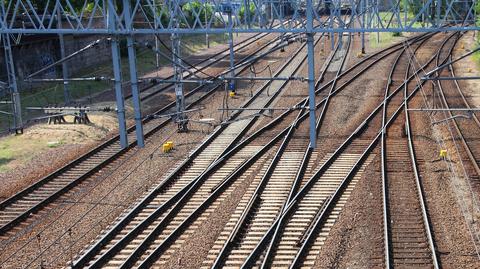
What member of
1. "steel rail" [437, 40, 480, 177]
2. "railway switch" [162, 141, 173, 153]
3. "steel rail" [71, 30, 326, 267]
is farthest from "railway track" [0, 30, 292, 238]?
"steel rail" [437, 40, 480, 177]

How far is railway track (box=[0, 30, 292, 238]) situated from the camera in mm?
15591

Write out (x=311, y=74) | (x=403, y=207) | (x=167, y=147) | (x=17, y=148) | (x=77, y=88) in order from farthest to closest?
(x=77, y=88)
(x=17, y=148)
(x=167, y=147)
(x=311, y=74)
(x=403, y=207)

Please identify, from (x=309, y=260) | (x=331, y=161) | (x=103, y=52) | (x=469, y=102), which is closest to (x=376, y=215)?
(x=309, y=260)

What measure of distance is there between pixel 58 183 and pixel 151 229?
4.83 metres

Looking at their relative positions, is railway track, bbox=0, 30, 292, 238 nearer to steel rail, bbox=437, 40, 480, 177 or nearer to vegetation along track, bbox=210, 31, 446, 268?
vegetation along track, bbox=210, 31, 446, 268

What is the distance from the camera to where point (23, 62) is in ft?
113

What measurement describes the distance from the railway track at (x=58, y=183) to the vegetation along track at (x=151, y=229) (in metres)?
2.49

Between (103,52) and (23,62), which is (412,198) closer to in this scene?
(23,62)

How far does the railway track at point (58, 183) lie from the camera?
1559cm

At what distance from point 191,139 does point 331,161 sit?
544cm

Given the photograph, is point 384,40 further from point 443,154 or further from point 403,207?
point 403,207

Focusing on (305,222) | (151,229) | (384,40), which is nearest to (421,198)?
(305,222)

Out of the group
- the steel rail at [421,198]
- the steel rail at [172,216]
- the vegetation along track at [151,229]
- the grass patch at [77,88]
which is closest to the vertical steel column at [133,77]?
the steel rail at [172,216]

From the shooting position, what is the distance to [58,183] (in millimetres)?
17922
